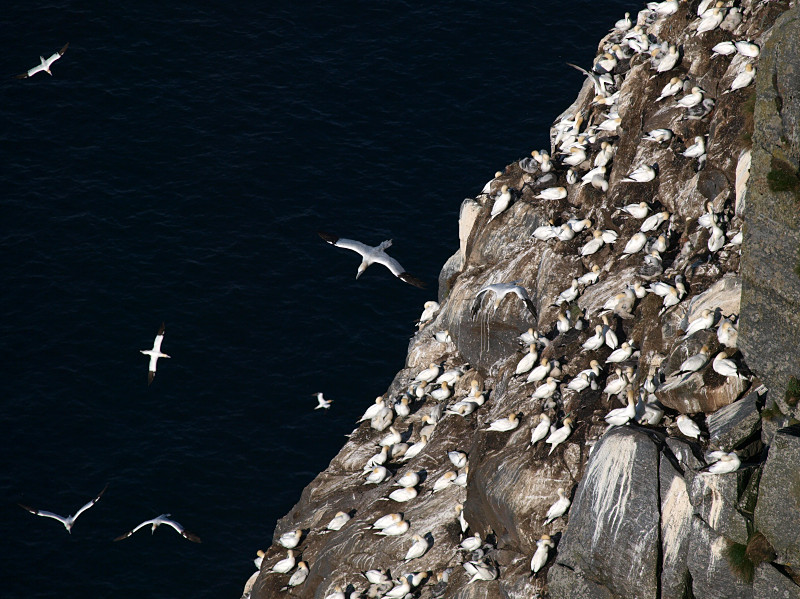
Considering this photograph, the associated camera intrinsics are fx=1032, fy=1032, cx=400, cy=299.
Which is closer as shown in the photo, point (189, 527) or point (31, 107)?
point (189, 527)

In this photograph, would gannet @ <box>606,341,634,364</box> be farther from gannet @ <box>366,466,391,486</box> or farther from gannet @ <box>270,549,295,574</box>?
gannet @ <box>270,549,295,574</box>

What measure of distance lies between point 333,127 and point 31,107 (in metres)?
15.1

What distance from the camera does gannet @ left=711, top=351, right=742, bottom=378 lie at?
18.5 metres

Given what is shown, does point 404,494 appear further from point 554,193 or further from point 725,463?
point 725,463

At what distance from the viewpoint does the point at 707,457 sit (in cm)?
1727

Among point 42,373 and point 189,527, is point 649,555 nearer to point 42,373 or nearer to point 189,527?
point 189,527

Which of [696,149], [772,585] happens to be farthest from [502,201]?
[772,585]

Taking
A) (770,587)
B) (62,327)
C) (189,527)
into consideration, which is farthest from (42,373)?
(770,587)

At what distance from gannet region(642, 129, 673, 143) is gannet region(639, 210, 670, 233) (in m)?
2.26

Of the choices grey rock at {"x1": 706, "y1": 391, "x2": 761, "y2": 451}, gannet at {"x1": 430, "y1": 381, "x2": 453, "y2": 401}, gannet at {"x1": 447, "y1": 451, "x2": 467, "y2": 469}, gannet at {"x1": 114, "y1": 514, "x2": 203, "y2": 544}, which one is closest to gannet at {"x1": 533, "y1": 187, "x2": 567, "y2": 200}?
gannet at {"x1": 430, "y1": 381, "x2": 453, "y2": 401}

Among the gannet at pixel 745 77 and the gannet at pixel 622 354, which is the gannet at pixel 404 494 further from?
the gannet at pixel 745 77

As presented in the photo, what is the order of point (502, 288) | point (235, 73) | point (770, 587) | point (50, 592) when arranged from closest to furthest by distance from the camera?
point (770, 587) → point (502, 288) → point (50, 592) → point (235, 73)

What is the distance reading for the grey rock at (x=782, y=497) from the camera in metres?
16.0

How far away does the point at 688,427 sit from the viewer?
18.5 m
